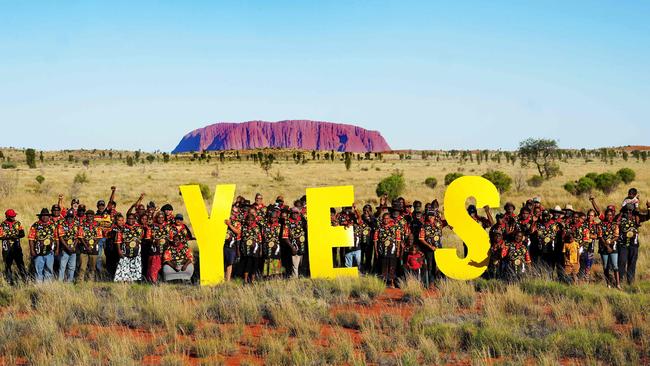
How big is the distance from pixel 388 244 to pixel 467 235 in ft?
5.07

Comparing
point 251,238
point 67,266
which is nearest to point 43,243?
point 67,266

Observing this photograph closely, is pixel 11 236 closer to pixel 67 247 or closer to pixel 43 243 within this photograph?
pixel 43 243

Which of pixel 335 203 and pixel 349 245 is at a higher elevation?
pixel 335 203

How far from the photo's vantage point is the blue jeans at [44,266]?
36.6ft

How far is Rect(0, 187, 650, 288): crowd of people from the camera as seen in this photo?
432 inches

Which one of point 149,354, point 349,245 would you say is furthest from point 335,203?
point 149,354

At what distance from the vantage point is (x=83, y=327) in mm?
8719

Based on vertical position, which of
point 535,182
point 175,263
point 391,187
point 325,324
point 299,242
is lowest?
point 325,324

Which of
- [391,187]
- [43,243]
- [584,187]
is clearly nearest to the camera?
[43,243]

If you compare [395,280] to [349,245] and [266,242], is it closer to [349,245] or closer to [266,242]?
[349,245]

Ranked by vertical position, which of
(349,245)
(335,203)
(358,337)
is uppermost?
(335,203)

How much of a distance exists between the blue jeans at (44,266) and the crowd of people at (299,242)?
0.06 ft

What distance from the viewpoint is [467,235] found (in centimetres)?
1130

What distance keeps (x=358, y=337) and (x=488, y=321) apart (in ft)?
6.46
